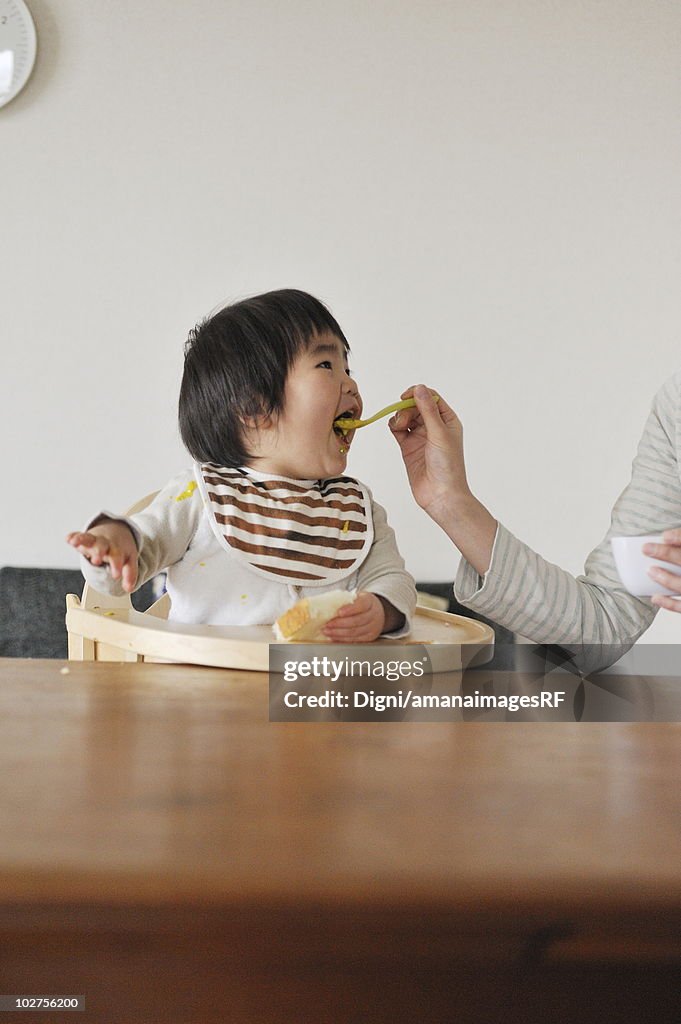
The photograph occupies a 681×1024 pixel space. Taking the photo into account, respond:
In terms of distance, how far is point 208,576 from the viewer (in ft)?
3.51

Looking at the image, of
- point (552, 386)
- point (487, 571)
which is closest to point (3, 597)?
point (552, 386)

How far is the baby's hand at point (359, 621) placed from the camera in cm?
86

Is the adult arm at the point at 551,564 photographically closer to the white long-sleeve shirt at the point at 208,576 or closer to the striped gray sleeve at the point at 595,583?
the striped gray sleeve at the point at 595,583

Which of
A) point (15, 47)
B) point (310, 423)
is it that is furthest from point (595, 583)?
point (15, 47)

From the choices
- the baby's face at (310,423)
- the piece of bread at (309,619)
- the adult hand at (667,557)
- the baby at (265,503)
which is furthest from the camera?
the baby's face at (310,423)

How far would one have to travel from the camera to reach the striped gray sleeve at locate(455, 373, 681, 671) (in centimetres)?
81

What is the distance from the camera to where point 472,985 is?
123 millimetres

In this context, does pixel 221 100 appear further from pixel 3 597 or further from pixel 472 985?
pixel 472 985

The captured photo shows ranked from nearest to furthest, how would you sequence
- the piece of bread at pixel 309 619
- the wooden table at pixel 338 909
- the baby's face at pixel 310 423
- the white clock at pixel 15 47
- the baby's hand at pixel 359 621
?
the wooden table at pixel 338 909 < the piece of bread at pixel 309 619 < the baby's hand at pixel 359 621 < the baby's face at pixel 310 423 < the white clock at pixel 15 47

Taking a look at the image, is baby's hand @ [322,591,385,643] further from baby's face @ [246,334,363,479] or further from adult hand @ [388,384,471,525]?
baby's face @ [246,334,363,479]

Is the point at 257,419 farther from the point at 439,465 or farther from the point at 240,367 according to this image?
the point at 439,465

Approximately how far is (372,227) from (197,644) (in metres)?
1.72

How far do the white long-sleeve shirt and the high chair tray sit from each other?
0.78 ft

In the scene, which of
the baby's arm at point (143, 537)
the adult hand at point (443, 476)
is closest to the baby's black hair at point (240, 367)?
the baby's arm at point (143, 537)
